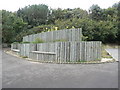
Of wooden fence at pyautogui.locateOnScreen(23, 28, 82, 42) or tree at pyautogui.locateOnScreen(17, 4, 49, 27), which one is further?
tree at pyautogui.locateOnScreen(17, 4, 49, 27)

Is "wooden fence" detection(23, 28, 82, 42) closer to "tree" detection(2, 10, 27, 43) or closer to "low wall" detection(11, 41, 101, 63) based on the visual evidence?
"low wall" detection(11, 41, 101, 63)

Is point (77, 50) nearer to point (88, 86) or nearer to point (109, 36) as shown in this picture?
point (88, 86)

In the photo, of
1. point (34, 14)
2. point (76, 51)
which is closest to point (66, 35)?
point (76, 51)

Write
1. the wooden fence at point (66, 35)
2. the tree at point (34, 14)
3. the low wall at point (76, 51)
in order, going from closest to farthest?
1. the low wall at point (76, 51)
2. the wooden fence at point (66, 35)
3. the tree at point (34, 14)

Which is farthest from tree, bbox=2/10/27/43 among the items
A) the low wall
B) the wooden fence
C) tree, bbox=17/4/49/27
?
the low wall

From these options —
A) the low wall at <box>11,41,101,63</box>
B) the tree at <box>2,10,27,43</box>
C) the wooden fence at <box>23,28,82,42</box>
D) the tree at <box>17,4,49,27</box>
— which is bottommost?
the low wall at <box>11,41,101,63</box>

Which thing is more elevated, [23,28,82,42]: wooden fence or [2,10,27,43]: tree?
[2,10,27,43]: tree

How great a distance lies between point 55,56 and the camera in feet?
19.9

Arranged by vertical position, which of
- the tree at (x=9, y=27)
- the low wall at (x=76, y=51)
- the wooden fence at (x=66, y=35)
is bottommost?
the low wall at (x=76, y=51)

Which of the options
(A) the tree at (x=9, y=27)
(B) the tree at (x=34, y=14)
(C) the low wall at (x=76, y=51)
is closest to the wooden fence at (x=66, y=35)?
(C) the low wall at (x=76, y=51)

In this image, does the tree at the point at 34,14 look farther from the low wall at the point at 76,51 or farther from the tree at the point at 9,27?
the low wall at the point at 76,51

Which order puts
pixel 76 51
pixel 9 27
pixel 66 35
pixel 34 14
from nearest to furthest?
pixel 76 51
pixel 66 35
pixel 9 27
pixel 34 14

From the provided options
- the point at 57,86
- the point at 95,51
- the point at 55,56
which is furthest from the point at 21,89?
the point at 95,51

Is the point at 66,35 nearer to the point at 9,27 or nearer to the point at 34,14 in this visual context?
the point at 9,27
